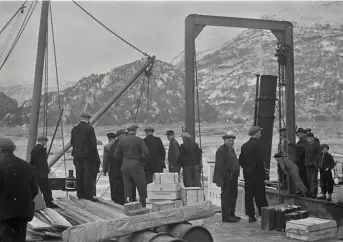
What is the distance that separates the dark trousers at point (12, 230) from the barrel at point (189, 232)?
1.75m

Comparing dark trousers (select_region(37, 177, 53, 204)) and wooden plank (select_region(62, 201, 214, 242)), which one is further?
dark trousers (select_region(37, 177, 53, 204))

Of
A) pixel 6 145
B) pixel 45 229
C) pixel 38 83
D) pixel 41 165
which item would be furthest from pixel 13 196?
pixel 38 83

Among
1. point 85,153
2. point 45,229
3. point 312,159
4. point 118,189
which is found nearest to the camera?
point 45,229

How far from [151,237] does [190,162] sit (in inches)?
186

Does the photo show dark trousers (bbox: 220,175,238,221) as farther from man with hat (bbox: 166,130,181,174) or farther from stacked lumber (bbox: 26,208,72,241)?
stacked lumber (bbox: 26,208,72,241)

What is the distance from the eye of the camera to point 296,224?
6680mm

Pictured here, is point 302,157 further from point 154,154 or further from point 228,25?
point 228,25

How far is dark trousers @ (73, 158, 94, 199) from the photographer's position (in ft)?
25.7

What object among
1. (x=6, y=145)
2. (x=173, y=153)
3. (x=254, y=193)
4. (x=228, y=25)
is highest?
(x=228, y=25)

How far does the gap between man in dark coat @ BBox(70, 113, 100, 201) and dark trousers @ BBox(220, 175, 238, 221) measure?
2385mm

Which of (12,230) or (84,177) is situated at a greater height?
(84,177)

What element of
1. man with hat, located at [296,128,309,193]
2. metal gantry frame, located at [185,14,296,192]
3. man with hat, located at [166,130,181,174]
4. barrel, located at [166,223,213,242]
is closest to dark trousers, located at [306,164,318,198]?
man with hat, located at [296,128,309,193]

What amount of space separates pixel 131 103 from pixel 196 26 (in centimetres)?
2800

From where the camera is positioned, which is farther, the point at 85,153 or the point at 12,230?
the point at 85,153
